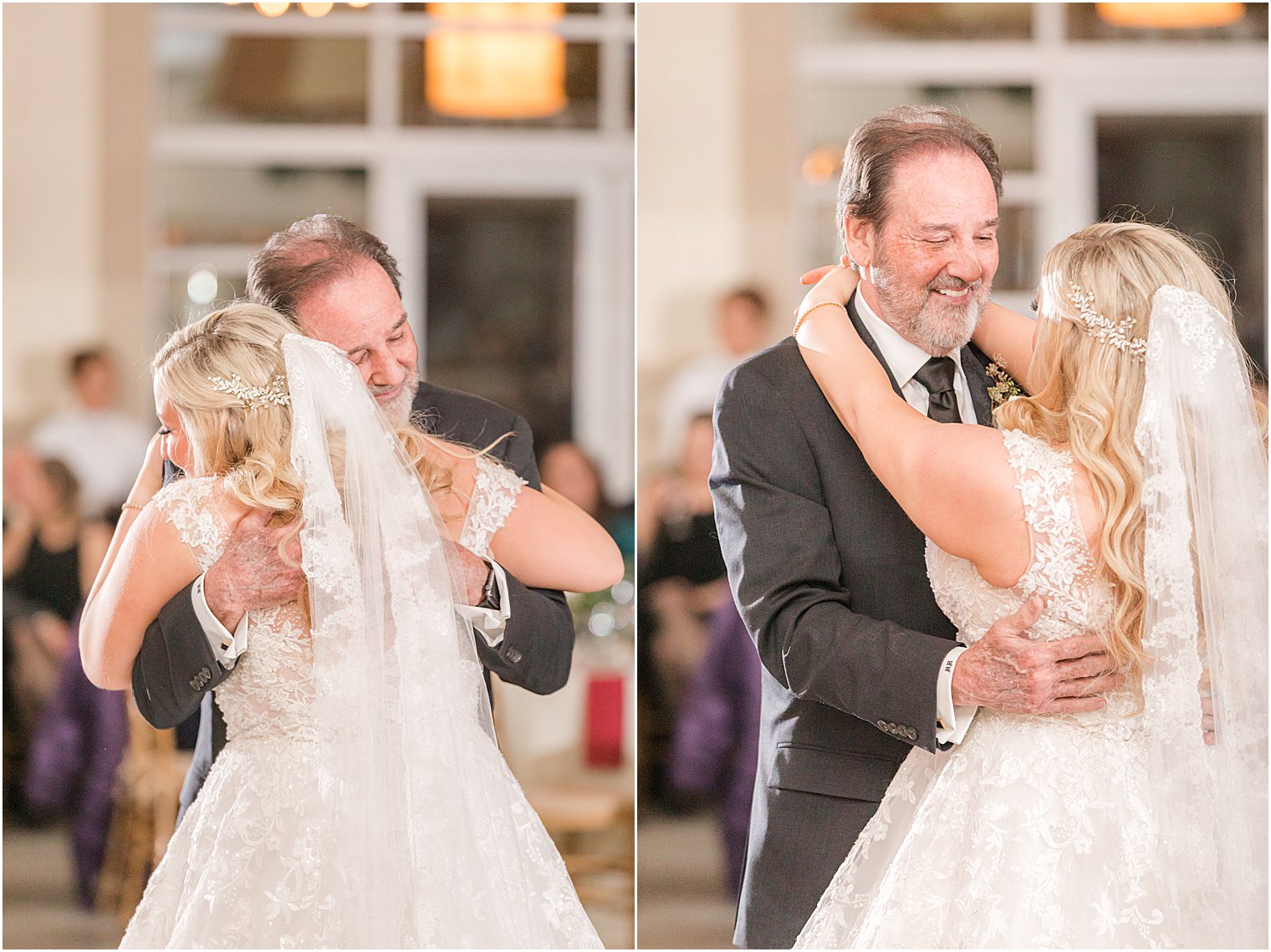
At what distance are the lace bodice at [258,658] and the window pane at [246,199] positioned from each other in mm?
4329

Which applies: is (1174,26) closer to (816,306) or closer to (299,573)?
(816,306)

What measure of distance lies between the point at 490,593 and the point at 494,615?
35 millimetres

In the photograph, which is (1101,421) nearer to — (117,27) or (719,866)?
(719,866)

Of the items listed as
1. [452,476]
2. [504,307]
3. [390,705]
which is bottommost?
[390,705]

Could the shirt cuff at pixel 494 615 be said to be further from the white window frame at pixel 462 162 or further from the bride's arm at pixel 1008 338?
the white window frame at pixel 462 162

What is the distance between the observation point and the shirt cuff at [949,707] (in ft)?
6.21

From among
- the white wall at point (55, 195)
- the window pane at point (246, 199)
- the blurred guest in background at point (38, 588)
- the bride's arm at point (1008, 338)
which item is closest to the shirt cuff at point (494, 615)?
the bride's arm at point (1008, 338)

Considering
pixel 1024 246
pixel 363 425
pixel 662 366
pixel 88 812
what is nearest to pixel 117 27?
pixel 662 366

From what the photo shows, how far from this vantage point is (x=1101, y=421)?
6.07ft

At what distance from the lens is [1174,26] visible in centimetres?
638

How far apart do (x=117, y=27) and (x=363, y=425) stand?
5.28 m

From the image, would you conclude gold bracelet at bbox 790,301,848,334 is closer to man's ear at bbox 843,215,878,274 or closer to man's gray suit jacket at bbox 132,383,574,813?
man's ear at bbox 843,215,878,274

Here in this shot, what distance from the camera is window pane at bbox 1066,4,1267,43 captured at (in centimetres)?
633

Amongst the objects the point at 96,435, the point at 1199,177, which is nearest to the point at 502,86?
the point at 96,435
